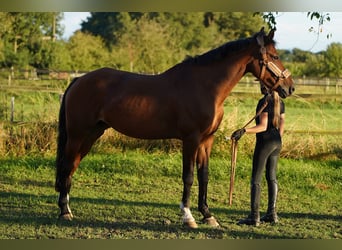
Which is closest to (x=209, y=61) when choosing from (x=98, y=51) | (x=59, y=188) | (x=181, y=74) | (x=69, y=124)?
(x=181, y=74)

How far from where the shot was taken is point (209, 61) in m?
5.46

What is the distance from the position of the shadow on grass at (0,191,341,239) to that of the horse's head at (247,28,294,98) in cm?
161

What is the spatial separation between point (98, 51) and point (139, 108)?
74.6ft

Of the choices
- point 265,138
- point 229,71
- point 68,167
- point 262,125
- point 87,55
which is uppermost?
point 87,55

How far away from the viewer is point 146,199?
6.59 meters

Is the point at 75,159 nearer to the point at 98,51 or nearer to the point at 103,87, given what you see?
the point at 103,87

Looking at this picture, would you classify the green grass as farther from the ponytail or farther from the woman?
the ponytail

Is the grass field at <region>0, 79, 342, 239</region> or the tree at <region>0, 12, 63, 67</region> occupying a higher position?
the tree at <region>0, 12, 63, 67</region>

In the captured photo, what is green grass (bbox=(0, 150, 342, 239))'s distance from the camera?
5.07m

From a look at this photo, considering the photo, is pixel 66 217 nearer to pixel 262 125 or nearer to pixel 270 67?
pixel 262 125

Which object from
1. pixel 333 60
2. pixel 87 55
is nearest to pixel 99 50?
pixel 87 55

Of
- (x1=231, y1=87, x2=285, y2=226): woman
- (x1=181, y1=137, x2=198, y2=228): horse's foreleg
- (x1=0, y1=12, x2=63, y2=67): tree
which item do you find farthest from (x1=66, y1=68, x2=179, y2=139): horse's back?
(x1=0, y1=12, x2=63, y2=67): tree

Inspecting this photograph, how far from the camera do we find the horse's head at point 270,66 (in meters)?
5.31

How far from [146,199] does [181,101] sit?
1.87 meters
